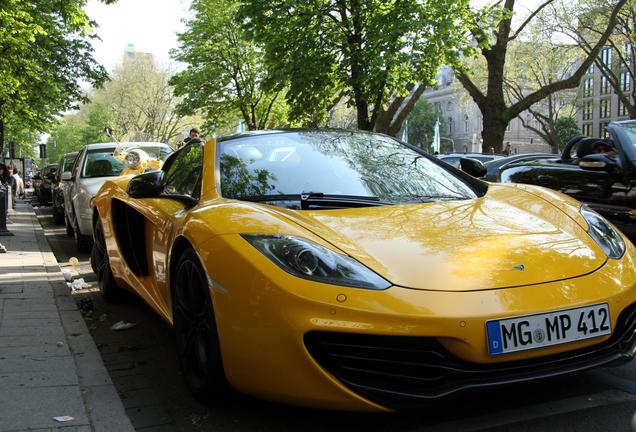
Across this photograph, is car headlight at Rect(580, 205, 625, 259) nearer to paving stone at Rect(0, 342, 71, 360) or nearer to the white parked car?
paving stone at Rect(0, 342, 71, 360)

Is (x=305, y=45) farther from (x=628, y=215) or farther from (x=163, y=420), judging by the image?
(x=163, y=420)

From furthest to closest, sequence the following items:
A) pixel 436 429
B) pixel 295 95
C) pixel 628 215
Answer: pixel 295 95 < pixel 628 215 < pixel 436 429

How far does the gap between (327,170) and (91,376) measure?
173 centimetres

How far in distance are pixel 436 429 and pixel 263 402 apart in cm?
86

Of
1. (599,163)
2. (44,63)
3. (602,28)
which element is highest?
(602,28)

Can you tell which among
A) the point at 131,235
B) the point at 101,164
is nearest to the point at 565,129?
the point at 101,164

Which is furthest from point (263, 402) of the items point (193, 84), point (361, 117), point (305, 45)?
point (193, 84)

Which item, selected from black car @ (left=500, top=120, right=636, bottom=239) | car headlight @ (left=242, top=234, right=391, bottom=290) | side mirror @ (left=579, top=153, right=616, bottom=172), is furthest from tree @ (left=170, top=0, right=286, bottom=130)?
car headlight @ (left=242, top=234, right=391, bottom=290)

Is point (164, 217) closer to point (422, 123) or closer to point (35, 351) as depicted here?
point (35, 351)

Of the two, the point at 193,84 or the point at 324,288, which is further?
the point at 193,84

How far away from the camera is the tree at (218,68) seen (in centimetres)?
3127

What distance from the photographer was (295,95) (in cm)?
1612

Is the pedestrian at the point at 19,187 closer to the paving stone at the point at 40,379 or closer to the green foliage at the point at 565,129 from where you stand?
the paving stone at the point at 40,379

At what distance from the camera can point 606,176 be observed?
5.37 metres
